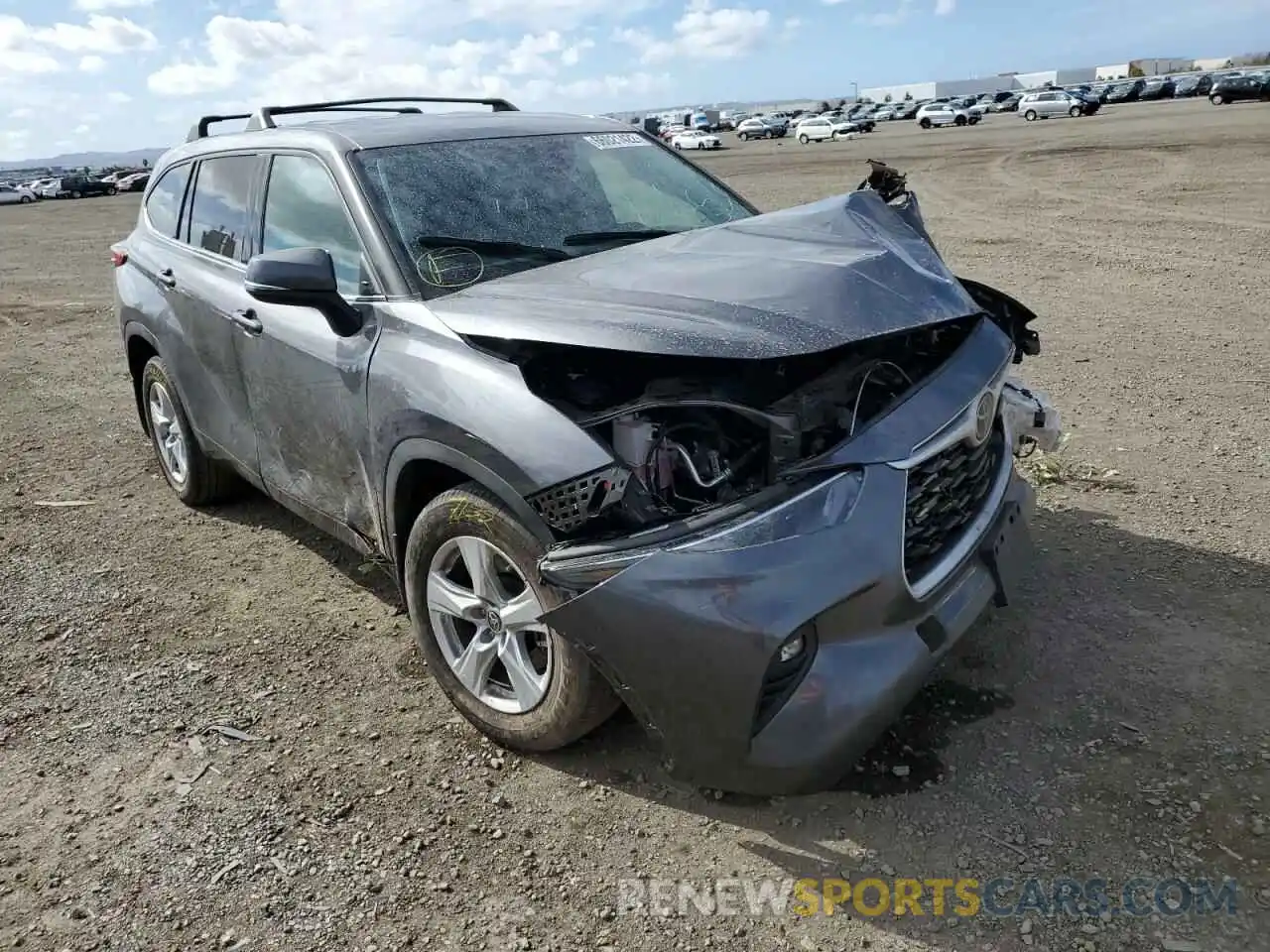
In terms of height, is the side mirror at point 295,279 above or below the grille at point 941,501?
above

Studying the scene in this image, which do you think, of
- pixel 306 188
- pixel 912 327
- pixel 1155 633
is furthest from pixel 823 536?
pixel 306 188

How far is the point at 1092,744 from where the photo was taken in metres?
2.98

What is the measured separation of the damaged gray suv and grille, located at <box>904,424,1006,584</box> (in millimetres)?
11

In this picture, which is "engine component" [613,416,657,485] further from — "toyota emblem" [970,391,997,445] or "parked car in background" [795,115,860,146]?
"parked car in background" [795,115,860,146]

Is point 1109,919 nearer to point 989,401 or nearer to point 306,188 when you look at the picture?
point 989,401

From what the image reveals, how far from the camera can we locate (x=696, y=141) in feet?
181

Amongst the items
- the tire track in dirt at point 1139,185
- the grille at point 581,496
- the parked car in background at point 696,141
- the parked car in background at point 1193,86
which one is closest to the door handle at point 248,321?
the grille at point 581,496

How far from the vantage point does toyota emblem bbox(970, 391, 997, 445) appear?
291 cm

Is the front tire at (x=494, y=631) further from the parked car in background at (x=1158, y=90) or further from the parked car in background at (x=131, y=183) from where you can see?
the parked car in background at (x=1158, y=90)

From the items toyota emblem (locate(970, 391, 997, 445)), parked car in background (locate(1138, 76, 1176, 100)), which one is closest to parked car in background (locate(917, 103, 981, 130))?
parked car in background (locate(1138, 76, 1176, 100))

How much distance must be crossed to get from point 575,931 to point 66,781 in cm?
183

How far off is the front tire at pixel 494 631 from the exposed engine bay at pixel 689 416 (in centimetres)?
26

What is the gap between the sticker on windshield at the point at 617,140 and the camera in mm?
4285

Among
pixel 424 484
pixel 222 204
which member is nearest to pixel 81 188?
pixel 222 204
